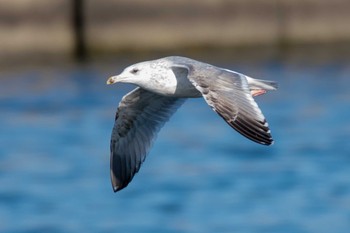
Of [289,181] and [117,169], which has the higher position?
[289,181]

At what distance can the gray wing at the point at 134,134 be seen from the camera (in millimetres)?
7660

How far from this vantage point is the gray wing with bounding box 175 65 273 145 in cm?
612

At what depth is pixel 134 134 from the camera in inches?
303

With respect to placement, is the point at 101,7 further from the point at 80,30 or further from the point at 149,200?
the point at 149,200

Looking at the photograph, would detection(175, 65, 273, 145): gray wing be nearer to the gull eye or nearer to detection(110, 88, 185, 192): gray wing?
the gull eye

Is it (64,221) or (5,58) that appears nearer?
(64,221)

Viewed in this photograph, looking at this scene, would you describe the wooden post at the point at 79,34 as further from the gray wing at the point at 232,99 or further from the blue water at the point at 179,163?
the gray wing at the point at 232,99

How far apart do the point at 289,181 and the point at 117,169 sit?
714cm

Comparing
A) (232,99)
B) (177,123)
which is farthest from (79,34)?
(232,99)

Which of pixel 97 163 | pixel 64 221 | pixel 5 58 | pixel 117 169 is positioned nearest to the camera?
pixel 117 169

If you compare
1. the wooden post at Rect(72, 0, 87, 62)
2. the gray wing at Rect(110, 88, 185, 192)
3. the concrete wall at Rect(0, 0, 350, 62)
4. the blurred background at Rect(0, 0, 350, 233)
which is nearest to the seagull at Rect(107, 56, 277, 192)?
the gray wing at Rect(110, 88, 185, 192)

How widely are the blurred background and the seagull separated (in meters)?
4.99

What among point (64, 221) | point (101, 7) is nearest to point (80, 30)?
point (101, 7)

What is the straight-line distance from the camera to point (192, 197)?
14.2 m
